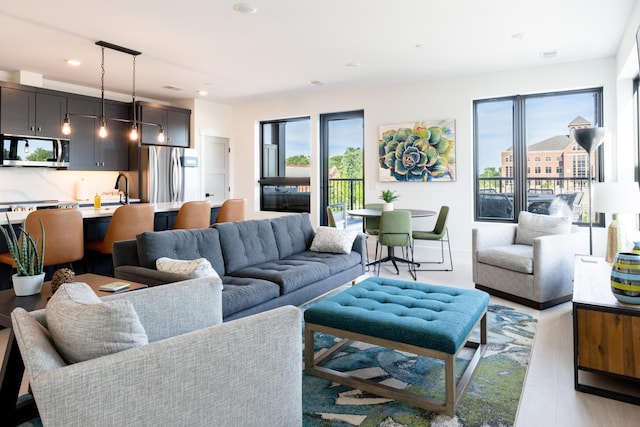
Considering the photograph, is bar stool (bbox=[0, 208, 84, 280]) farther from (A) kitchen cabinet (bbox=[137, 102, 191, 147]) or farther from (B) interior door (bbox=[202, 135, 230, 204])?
(B) interior door (bbox=[202, 135, 230, 204])

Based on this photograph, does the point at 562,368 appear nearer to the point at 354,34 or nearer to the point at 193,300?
the point at 193,300

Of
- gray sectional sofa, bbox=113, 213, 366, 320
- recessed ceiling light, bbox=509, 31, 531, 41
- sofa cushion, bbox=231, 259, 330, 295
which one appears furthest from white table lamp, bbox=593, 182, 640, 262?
sofa cushion, bbox=231, 259, 330, 295

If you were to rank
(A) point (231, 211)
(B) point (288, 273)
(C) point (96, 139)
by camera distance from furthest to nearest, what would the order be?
(C) point (96, 139) < (A) point (231, 211) < (B) point (288, 273)

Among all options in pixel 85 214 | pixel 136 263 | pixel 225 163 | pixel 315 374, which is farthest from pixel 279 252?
pixel 225 163

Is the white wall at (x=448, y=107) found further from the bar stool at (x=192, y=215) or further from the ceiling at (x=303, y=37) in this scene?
the bar stool at (x=192, y=215)

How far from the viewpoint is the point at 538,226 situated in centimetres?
442

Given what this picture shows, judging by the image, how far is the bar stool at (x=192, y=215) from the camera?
4793 mm

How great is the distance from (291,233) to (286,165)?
3719mm

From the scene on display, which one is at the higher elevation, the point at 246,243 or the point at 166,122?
the point at 166,122

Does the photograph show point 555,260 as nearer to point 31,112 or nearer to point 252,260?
point 252,260

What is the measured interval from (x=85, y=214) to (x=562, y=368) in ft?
14.4

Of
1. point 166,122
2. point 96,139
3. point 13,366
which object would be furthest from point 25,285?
point 166,122

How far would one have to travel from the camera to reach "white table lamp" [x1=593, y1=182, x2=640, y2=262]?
3361mm

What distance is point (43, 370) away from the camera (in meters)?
1.10
